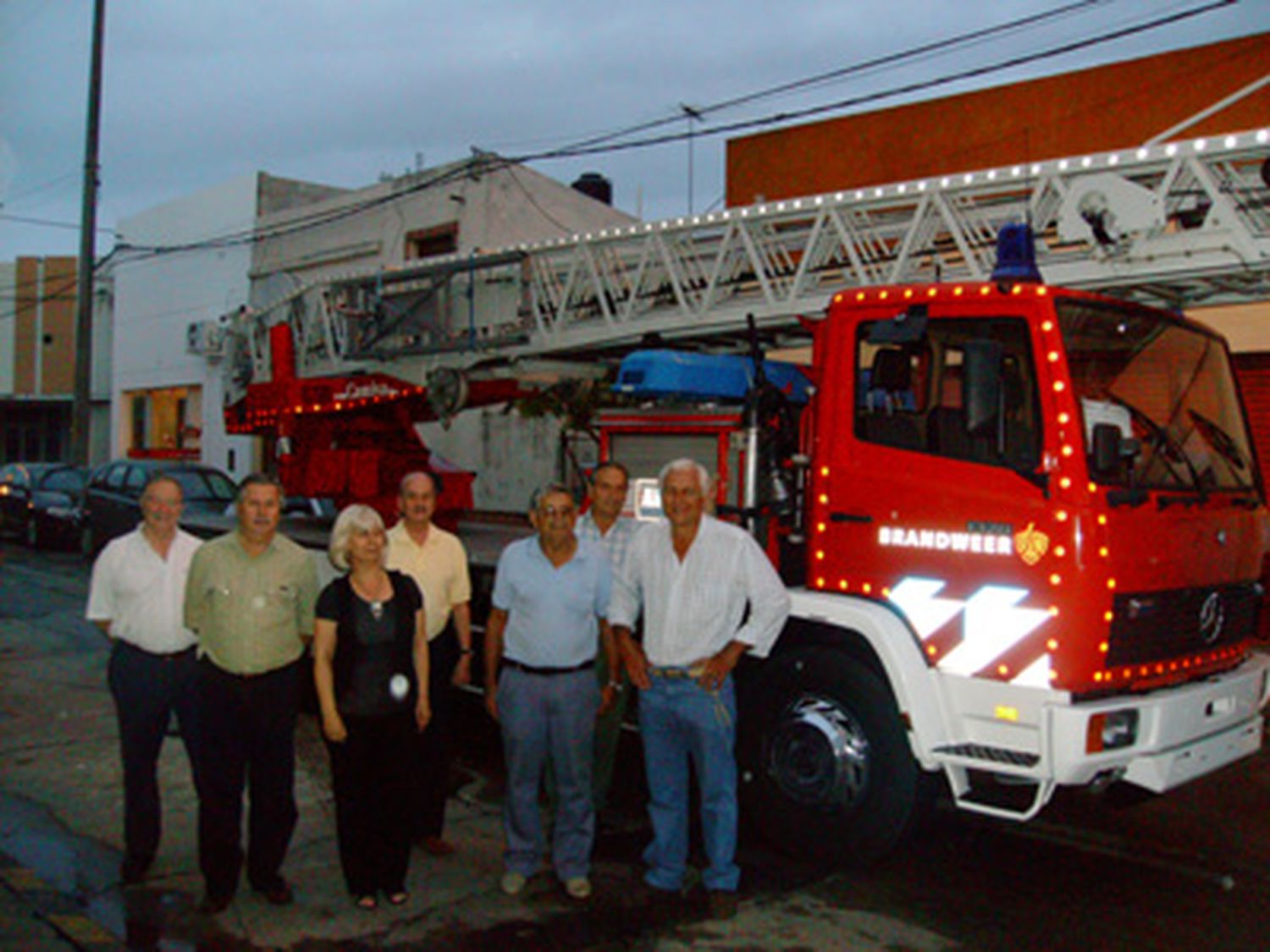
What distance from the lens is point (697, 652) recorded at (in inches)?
191

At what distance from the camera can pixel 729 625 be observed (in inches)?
192

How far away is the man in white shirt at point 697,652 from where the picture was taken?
15.9 ft

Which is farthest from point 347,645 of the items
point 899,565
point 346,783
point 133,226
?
point 133,226

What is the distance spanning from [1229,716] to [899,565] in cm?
162

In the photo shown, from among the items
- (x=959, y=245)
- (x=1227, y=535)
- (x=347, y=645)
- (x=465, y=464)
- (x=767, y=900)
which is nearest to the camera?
(x=347, y=645)

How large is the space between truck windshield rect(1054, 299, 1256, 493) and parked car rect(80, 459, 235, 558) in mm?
11325

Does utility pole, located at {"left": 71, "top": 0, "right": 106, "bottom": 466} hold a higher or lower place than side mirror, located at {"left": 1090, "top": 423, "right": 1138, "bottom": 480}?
higher

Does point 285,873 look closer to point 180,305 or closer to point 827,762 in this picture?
A: point 827,762

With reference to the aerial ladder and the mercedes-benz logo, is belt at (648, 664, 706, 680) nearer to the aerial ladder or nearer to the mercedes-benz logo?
the aerial ladder

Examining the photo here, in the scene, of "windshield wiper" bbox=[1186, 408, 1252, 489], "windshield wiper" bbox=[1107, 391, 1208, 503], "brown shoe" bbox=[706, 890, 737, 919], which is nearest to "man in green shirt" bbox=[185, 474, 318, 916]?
"brown shoe" bbox=[706, 890, 737, 919]

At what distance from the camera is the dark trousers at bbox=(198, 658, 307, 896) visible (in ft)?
15.3

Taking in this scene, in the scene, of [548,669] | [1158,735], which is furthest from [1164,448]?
[548,669]

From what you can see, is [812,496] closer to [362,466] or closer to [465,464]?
[362,466]

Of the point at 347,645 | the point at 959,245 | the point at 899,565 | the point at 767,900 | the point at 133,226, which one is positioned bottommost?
the point at 767,900
